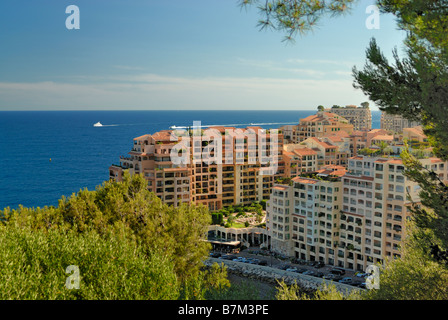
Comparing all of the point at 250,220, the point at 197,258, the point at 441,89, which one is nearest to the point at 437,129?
the point at 441,89

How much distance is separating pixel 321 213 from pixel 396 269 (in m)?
19.1

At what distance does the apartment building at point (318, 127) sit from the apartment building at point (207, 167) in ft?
51.1

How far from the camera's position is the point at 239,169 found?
41.1 m

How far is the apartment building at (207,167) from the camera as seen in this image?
35.1 metres

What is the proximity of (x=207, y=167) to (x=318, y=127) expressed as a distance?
23.8 meters

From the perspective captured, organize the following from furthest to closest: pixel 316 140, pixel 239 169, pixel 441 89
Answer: pixel 316 140 → pixel 239 169 → pixel 441 89

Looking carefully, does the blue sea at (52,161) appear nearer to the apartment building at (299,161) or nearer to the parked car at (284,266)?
the apartment building at (299,161)

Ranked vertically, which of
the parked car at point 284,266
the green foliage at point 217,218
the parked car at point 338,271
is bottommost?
the parked car at point 284,266

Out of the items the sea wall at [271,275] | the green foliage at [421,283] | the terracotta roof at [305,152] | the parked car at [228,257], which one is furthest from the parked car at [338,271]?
the green foliage at [421,283]

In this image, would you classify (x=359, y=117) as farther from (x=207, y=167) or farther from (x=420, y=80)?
(x=420, y=80)

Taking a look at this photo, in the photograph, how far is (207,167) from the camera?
39.1 metres

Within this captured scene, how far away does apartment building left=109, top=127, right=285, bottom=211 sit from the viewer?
35062mm

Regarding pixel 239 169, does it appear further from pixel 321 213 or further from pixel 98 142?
pixel 98 142

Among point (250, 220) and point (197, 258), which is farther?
point (250, 220)
